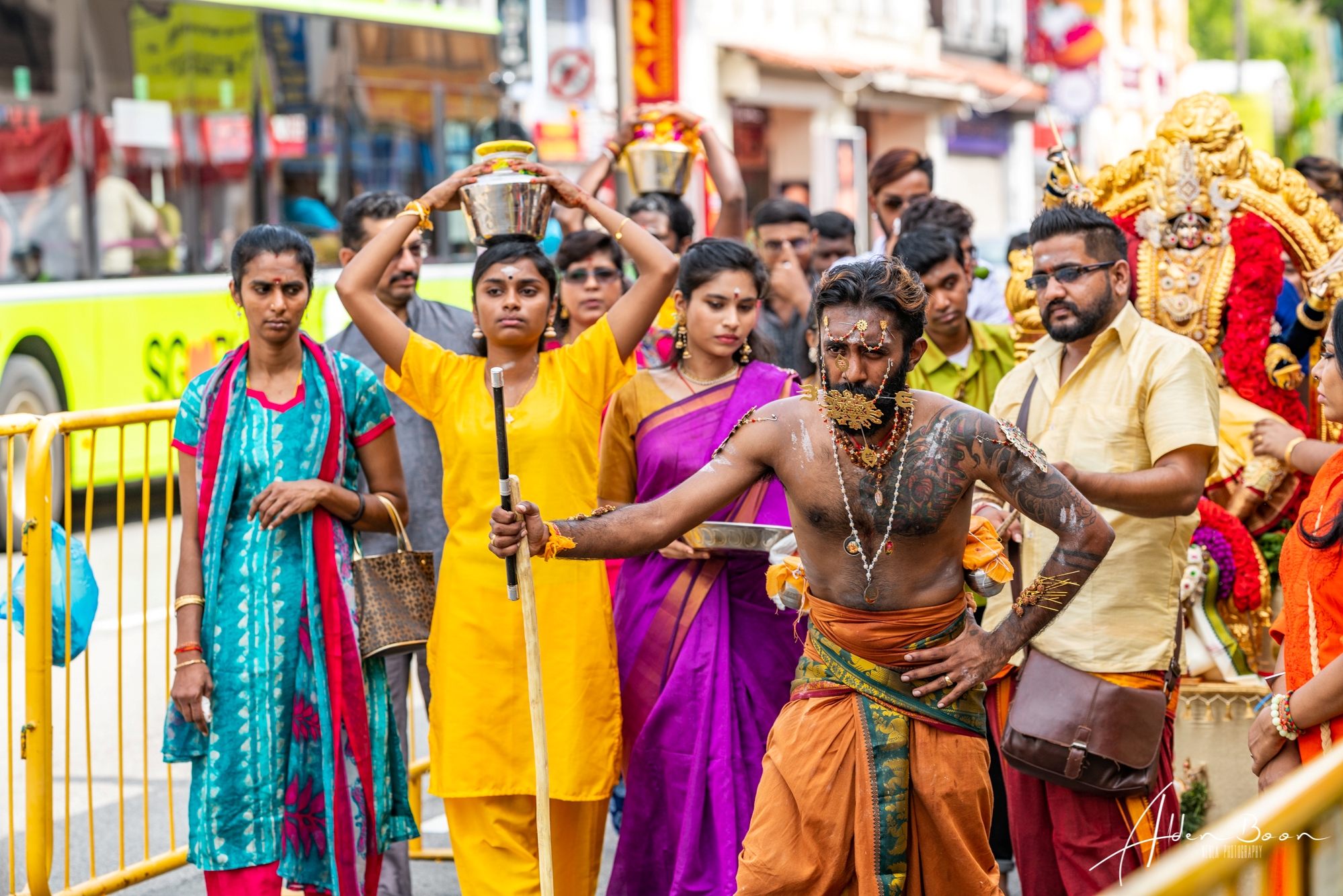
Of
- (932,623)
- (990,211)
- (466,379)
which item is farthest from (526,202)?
(990,211)

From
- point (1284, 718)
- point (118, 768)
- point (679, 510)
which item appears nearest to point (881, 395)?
point (679, 510)

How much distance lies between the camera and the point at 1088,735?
4.15 m

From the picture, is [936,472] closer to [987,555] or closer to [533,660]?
[987,555]

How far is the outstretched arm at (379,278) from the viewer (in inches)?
174

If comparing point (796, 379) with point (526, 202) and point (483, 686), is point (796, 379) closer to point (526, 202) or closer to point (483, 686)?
→ point (526, 202)

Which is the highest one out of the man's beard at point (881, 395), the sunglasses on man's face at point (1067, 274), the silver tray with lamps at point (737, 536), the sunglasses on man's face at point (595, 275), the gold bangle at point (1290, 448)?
the sunglasses on man's face at point (595, 275)

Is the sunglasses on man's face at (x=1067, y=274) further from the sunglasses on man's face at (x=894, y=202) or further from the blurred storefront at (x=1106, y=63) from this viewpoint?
the blurred storefront at (x=1106, y=63)

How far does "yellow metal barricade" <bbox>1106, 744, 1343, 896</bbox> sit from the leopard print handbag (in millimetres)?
2831

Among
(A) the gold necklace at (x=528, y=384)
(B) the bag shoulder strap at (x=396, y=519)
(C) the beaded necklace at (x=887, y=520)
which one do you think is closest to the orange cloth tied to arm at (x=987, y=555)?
(C) the beaded necklace at (x=887, y=520)

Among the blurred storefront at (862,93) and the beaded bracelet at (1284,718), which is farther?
the blurred storefront at (862,93)

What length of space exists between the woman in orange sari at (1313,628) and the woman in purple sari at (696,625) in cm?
152

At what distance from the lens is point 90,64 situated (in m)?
11.4

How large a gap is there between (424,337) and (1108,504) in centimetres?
249

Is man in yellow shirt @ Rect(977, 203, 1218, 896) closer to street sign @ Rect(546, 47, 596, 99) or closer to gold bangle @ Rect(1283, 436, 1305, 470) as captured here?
gold bangle @ Rect(1283, 436, 1305, 470)
